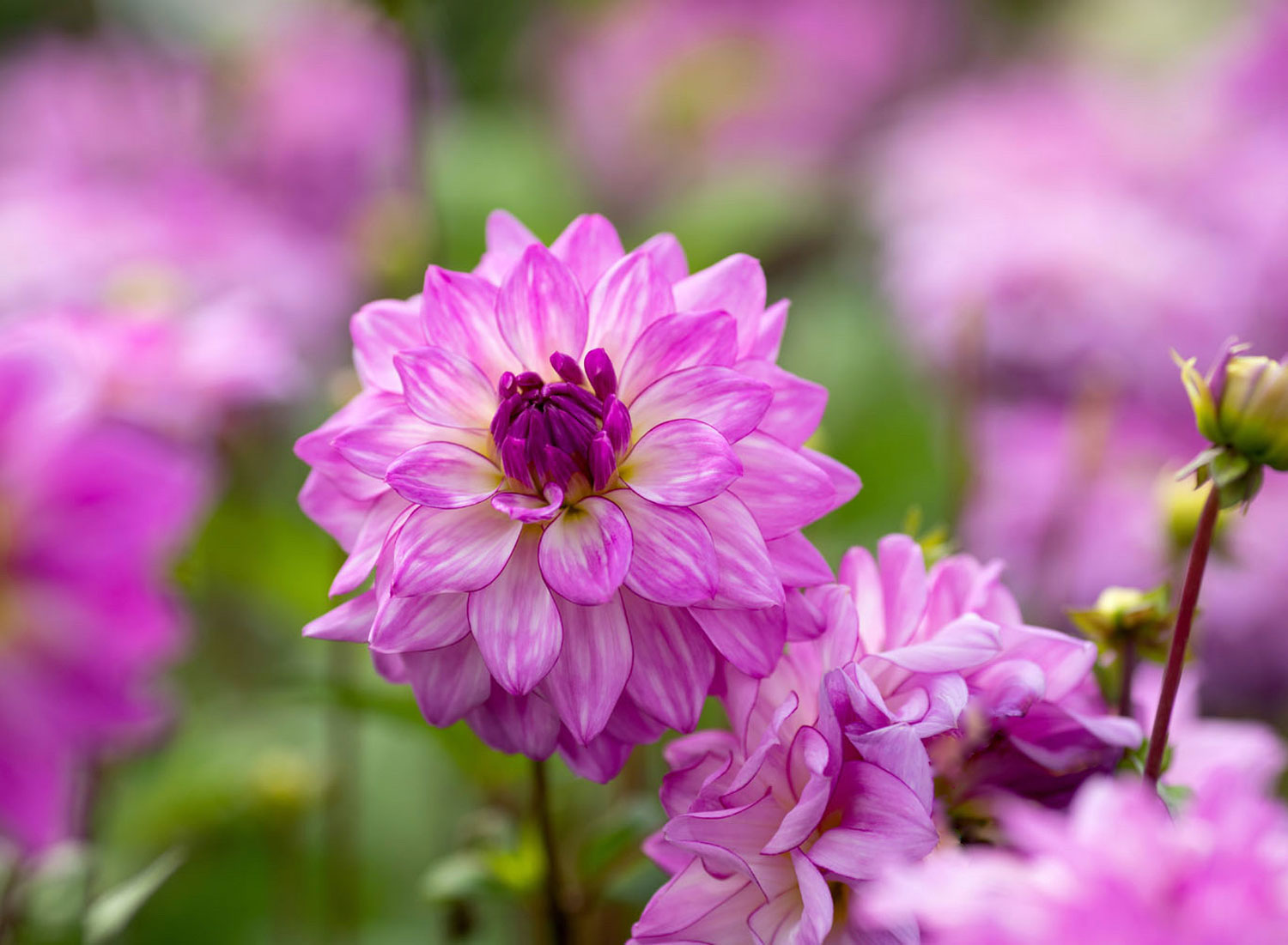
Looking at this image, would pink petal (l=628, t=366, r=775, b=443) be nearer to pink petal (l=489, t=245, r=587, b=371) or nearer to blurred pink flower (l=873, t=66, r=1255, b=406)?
pink petal (l=489, t=245, r=587, b=371)

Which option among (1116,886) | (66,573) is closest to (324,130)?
(66,573)

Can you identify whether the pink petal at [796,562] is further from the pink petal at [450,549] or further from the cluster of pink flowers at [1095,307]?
the cluster of pink flowers at [1095,307]

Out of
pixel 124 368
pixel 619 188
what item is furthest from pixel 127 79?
pixel 124 368

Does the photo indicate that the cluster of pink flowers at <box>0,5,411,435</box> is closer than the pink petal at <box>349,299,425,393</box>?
No

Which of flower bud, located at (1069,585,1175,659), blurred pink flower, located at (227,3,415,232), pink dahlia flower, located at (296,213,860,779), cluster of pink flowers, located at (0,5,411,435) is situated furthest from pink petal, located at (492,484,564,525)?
blurred pink flower, located at (227,3,415,232)

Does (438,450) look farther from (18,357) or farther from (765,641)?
(18,357)

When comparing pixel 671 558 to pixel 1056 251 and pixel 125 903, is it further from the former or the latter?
pixel 1056 251
